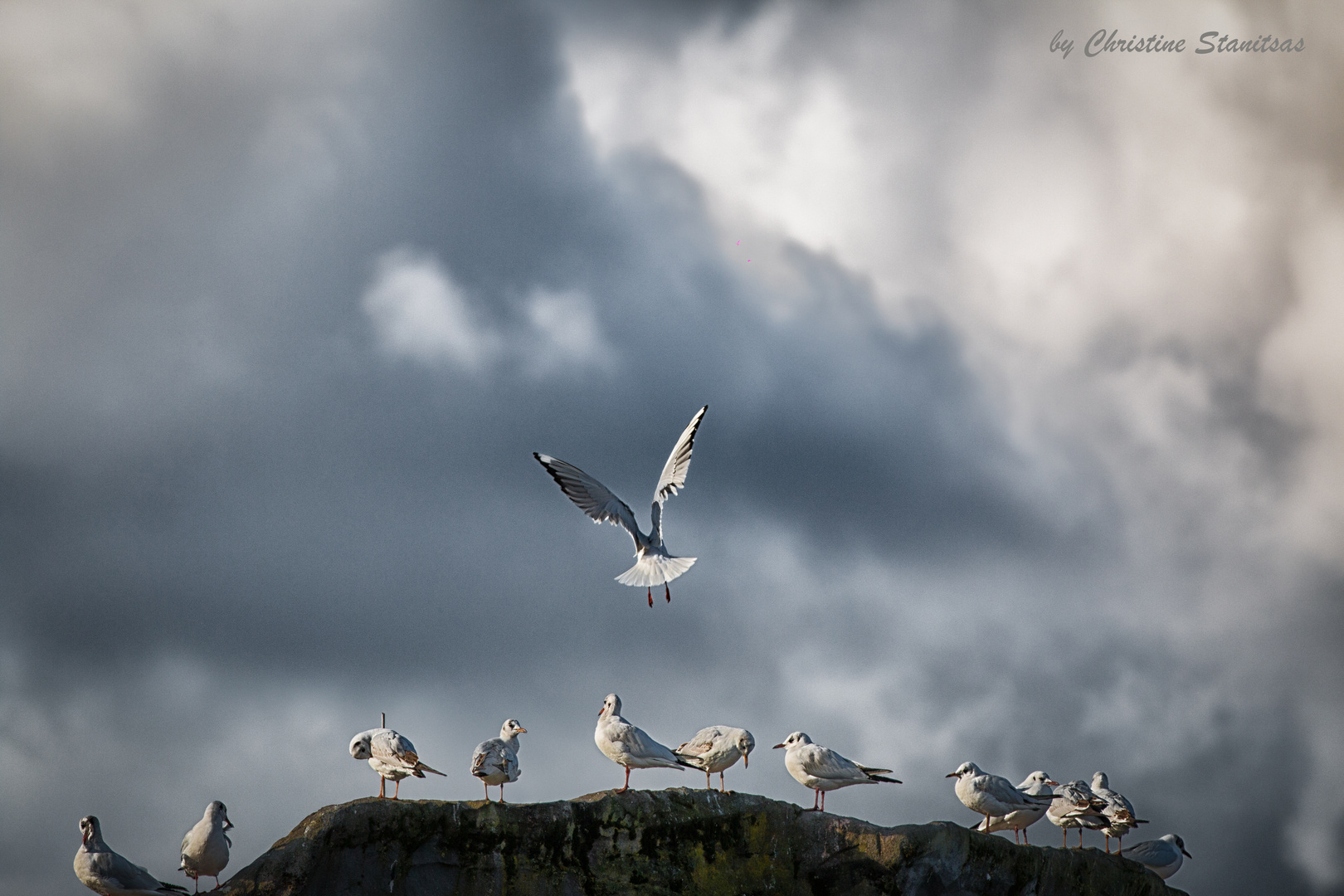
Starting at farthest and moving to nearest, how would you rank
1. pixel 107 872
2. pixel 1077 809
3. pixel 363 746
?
1. pixel 1077 809
2. pixel 363 746
3. pixel 107 872

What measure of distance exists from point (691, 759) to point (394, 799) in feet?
15.7

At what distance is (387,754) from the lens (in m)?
22.9

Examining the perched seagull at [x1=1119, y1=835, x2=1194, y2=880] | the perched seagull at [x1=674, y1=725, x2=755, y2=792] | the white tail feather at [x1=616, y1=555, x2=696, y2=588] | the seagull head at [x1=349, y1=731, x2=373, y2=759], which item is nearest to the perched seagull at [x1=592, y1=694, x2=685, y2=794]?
the perched seagull at [x1=674, y1=725, x2=755, y2=792]

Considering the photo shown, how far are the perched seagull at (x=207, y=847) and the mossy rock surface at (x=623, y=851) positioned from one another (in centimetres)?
105

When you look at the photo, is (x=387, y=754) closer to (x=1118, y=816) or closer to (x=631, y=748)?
(x=631, y=748)

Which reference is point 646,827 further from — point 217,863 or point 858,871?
point 217,863

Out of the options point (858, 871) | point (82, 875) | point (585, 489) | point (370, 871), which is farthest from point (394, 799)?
point (585, 489)

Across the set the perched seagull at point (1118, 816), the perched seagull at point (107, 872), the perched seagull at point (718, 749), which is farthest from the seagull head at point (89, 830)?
the perched seagull at point (1118, 816)

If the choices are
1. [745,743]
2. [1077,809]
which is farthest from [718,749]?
[1077,809]

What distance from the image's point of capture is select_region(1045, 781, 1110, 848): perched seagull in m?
25.7

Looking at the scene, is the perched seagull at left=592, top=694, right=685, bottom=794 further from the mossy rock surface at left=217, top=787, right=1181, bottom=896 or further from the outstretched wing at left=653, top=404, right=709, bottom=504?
the outstretched wing at left=653, top=404, right=709, bottom=504

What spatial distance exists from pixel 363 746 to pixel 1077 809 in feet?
41.5

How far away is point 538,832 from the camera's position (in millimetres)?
21469

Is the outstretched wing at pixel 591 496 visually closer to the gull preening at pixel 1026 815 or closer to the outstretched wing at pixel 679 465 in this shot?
the outstretched wing at pixel 679 465
